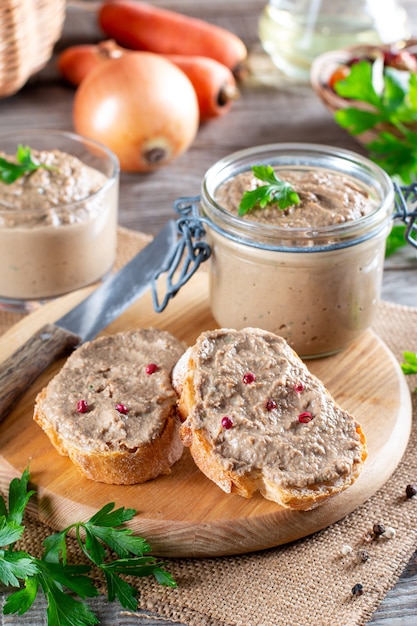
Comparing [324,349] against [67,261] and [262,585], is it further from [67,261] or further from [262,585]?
[67,261]

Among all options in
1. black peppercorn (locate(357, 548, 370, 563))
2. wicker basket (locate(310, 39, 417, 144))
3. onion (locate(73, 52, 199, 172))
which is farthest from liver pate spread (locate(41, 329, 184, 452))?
wicker basket (locate(310, 39, 417, 144))

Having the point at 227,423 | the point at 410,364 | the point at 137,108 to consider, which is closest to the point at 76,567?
the point at 227,423

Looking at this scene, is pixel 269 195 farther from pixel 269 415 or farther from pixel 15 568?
pixel 15 568

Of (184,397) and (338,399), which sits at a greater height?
(184,397)

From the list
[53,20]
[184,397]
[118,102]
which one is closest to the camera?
[184,397]

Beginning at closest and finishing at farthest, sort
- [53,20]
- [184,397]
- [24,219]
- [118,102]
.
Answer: [184,397] → [24,219] → [118,102] → [53,20]

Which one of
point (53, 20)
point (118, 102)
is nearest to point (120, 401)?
point (118, 102)

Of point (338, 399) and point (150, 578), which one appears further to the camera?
point (338, 399)
